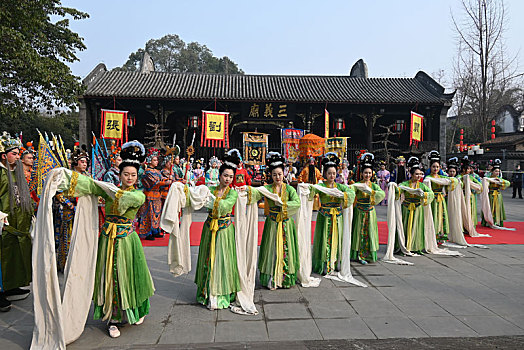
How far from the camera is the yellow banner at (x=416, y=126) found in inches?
714

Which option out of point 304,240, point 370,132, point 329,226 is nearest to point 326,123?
point 370,132

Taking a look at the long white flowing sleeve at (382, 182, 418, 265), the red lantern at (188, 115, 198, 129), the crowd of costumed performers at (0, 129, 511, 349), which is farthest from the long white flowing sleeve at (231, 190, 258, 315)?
the red lantern at (188, 115, 198, 129)

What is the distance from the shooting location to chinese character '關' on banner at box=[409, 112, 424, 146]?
18.1 m

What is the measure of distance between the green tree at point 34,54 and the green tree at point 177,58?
32965mm

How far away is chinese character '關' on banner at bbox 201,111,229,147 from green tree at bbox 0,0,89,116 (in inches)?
232

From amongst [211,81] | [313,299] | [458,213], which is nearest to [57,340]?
[313,299]

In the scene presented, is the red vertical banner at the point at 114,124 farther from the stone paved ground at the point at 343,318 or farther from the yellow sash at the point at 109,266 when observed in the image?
the yellow sash at the point at 109,266

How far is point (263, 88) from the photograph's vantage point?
20.7 meters

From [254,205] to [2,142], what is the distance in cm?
295

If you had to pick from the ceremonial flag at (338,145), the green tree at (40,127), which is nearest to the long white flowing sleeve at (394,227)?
the ceremonial flag at (338,145)

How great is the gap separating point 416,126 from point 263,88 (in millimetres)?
8478

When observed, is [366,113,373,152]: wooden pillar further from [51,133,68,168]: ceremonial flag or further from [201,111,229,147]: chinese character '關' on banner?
[51,133,68,168]: ceremonial flag

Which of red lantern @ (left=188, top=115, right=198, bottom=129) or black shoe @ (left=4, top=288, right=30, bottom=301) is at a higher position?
red lantern @ (left=188, top=115, right=198, bottom=129)

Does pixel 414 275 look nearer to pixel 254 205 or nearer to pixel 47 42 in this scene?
pixel 254 205
